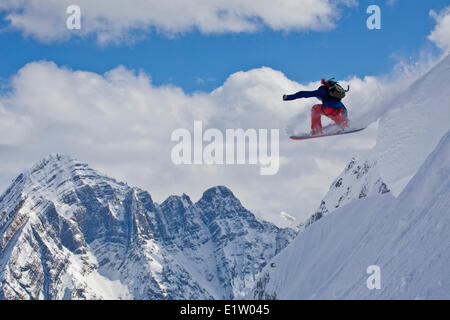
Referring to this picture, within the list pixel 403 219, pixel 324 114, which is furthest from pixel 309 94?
pixel 403 219

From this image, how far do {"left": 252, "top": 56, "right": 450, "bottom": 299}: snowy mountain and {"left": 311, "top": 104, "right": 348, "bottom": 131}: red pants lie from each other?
1834mm

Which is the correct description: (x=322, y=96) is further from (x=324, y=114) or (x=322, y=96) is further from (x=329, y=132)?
(x=329, y=132)

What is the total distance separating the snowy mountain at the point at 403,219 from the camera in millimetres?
17906

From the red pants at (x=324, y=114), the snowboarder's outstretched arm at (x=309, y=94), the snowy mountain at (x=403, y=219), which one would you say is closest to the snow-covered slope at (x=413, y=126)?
the snowy mountain at (x=403, y=219)

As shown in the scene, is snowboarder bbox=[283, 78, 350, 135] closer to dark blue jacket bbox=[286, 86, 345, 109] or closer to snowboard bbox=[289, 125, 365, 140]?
dark blue jacket bbox=[286, 86, 345, 109]

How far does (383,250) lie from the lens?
22.8 metres

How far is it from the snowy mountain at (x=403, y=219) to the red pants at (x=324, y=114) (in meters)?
1.83

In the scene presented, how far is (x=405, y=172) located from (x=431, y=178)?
551cm

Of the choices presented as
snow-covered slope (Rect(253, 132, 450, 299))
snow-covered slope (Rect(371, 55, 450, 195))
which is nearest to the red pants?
snow-covered slope (Rect(371, 55, 450, 195))

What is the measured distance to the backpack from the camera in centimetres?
2598

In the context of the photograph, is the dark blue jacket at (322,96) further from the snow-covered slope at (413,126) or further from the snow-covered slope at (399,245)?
the snow-covered slope at (399,245)

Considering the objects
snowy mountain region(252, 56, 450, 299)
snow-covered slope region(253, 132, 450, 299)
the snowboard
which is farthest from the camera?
the snowboard

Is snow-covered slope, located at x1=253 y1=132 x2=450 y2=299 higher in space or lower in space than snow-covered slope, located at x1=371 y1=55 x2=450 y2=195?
lower
